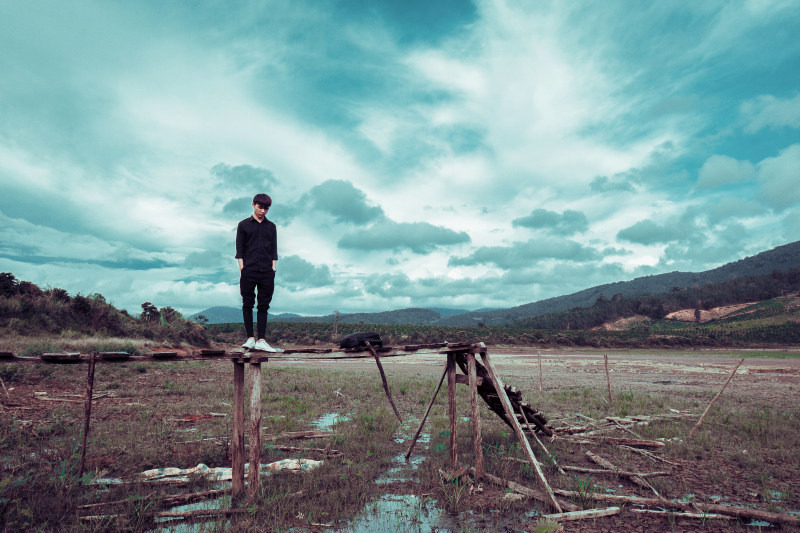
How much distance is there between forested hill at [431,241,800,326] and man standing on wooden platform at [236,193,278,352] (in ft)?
439

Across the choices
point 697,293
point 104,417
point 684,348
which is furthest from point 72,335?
point 697,293

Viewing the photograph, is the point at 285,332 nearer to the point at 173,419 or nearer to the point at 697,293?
the point at 173,419

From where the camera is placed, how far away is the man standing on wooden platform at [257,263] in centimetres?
650

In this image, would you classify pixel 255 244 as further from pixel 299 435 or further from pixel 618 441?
pixel 618 441

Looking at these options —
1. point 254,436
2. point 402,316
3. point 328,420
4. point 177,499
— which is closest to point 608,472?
point 254,436

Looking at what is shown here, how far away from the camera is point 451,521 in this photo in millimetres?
6055

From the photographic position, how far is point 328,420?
12.7 metres

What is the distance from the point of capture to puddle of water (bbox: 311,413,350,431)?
11.8 m

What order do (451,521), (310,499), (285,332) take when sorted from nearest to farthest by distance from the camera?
(451,521)
(310,499)
(285,332)

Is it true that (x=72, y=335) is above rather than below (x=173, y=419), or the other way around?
above

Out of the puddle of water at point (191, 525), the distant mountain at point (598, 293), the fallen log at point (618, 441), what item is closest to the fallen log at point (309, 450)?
the puddle of water at point (191, 525)

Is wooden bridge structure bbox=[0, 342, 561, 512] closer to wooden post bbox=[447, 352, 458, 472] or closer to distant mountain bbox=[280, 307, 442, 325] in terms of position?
wooden post bbox=[447, 352, 458, 472]

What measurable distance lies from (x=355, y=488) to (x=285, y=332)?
64.5 m

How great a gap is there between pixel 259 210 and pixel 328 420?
8157mm
